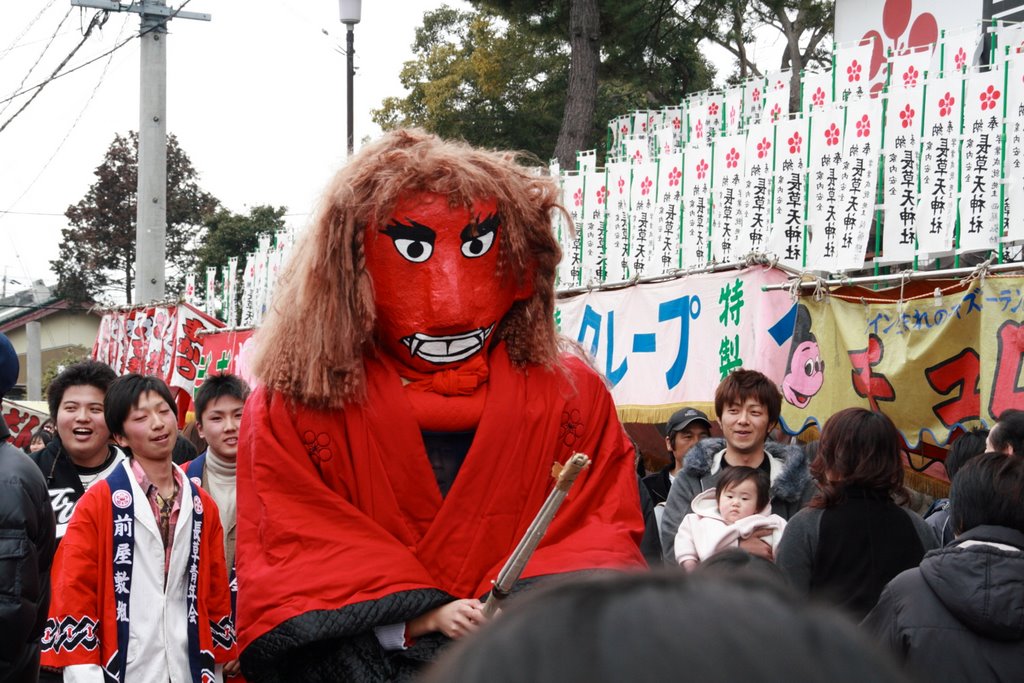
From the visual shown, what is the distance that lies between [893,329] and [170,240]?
97.6ft

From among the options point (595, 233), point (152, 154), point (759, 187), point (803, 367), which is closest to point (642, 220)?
point (595, 233)

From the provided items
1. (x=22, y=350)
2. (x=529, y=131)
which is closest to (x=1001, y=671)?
(x=529, y=131)

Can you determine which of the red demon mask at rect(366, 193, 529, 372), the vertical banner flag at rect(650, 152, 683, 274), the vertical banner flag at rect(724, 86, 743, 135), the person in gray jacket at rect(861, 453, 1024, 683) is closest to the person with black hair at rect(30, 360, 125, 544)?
the red demon mask at rect(366, 193, 529, 372)

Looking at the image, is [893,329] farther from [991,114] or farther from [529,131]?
[529,131]

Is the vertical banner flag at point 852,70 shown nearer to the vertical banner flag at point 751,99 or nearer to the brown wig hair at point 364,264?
the vertical banner flag at point 751,99

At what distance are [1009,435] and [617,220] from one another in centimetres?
461

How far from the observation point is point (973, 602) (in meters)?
2.97

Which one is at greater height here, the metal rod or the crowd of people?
the metal rod

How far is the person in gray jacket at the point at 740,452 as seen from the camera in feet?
15.6

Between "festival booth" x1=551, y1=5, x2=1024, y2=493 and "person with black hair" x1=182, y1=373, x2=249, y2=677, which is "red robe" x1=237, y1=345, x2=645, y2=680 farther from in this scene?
"festival booth" x1=551, y1=5, x2=1024, y2=493

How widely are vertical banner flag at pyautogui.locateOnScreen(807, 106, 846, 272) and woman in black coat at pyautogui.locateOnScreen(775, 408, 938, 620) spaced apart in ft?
11.5

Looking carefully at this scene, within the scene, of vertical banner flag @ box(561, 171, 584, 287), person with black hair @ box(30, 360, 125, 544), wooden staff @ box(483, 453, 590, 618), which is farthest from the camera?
vertical banner flag @ box(561, 171, 584, 287)

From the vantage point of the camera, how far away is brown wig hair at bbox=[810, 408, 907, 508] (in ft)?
12.2

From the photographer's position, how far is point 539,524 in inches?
98.3
